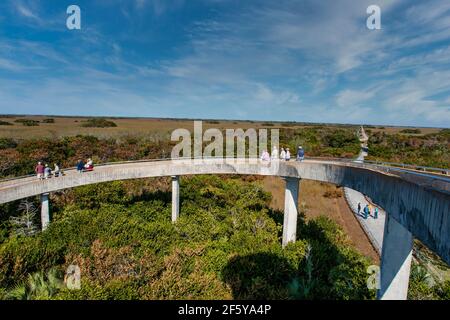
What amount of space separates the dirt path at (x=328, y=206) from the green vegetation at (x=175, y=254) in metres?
2.13

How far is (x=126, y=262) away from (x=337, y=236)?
13509 mm

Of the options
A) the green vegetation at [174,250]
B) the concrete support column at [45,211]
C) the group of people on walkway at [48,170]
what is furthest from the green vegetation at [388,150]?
the concrete support column at [45,211]

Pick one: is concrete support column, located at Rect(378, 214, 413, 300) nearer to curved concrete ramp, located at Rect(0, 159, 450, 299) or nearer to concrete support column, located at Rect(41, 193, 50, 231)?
curved concrete ramp, located at Rect(0, 159, 450, 299)

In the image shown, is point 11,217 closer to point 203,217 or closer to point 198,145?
point 203,217

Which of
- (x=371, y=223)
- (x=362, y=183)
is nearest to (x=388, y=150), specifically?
(x=371, y=223)

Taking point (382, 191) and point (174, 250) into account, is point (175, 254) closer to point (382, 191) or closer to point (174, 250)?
point (174, 250)

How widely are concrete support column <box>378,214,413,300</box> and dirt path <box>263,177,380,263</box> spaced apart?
7.15 meters

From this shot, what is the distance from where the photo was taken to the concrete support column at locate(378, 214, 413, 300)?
35.1 ft

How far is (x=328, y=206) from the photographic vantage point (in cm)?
2828

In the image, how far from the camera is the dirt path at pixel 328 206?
66.6 ft

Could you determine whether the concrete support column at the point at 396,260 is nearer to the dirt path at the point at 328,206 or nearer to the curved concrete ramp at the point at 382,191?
the curved concrete ramp at the point at 382,191

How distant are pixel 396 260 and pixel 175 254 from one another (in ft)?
29.2
